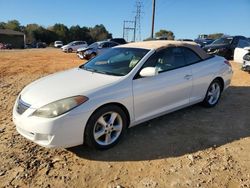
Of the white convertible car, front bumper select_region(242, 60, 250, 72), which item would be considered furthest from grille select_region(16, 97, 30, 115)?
front bumper select_region(242, 60, 250, 72)

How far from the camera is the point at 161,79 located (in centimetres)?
484

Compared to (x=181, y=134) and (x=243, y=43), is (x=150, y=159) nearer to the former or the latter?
(x=181, y=134)

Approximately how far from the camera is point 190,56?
225 inches

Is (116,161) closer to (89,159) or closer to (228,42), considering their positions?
(89,159)

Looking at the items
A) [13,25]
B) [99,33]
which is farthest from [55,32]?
[99,33]

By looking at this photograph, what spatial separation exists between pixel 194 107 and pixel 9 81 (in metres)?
6.91

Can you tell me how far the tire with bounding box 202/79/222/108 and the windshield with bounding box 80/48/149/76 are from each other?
1881mm

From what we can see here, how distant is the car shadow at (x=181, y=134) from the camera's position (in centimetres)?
423

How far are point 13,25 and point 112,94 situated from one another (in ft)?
321

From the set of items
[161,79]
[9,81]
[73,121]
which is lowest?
[9,81]

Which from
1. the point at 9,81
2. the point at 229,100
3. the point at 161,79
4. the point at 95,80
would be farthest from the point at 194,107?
the point at 9,81

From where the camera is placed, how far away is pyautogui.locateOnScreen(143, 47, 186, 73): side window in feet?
16.3

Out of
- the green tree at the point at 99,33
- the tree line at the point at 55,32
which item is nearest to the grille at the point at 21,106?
the tree line at the point at 55,32

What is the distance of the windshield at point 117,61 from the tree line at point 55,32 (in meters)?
84.0
